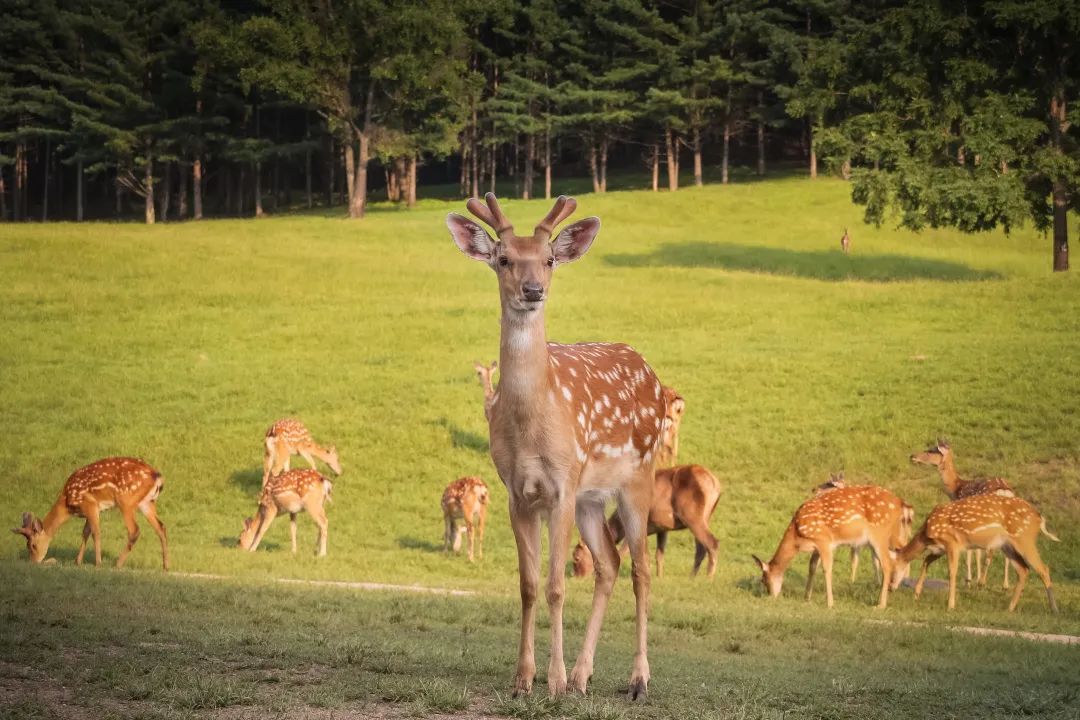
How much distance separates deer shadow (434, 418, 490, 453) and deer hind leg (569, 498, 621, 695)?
510 inches

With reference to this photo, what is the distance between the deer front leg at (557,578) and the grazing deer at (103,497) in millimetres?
7928

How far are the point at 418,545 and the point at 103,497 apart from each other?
14.2ft

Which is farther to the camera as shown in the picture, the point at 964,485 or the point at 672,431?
the point at 672,431

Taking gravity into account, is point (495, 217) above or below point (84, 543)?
above

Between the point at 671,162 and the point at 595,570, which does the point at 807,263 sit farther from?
the point at 595,570

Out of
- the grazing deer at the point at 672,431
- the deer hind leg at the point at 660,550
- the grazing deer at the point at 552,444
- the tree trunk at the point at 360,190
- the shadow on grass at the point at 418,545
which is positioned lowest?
the shadow on grass at the point at 418,545

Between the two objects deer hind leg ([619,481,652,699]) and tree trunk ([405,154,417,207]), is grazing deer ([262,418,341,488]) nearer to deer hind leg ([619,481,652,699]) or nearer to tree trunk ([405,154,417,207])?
deer hind leg ([619,481,652,699])

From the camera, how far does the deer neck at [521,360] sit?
23.3ft

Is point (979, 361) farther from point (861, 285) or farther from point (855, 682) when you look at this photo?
point (855, 682)

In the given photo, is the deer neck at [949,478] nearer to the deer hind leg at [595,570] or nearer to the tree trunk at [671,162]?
the deer hind leg at [595,570]

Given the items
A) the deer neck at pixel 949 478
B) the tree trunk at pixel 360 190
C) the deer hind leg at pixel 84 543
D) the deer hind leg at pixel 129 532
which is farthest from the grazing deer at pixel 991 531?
the tree trunk at pixel 360 190

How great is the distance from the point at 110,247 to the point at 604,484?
32.8 metres

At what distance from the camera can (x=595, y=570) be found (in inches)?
309

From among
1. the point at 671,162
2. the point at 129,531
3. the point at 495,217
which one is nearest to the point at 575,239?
the point at 495,217
